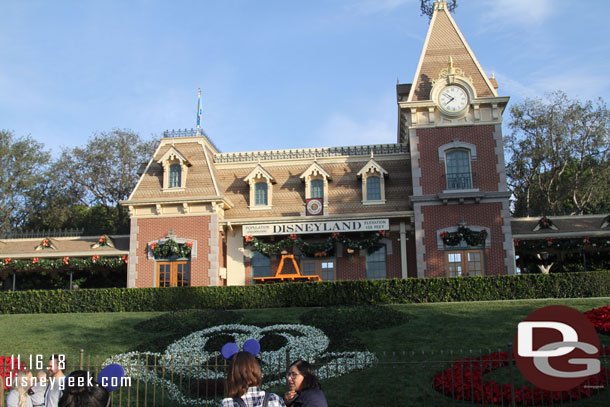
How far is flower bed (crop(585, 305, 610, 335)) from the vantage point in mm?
14738

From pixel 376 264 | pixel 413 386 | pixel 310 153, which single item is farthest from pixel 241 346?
pixel 310 153

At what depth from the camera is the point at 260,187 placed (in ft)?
92.5

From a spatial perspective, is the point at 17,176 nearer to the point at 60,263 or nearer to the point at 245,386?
the point at 60,263

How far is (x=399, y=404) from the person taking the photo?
11531 mm

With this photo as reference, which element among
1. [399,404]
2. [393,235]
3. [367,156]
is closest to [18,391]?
[399,404]

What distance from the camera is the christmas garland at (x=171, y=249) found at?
26078 millimetres

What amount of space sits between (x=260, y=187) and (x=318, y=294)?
8.82m

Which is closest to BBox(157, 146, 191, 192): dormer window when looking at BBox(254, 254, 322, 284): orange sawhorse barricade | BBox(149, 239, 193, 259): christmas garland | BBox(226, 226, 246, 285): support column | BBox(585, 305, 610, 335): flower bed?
BBox(149, 239, 193, 259): christmas garland

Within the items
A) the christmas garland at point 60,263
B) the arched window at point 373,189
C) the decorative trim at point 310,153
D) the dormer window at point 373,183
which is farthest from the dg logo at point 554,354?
the christmas garland at point 60,263

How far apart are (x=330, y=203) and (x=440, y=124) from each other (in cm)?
634

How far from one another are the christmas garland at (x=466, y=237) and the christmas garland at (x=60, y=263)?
15.2 m

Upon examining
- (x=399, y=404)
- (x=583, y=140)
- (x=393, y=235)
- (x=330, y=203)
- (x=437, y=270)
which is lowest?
(x=399, y=404)

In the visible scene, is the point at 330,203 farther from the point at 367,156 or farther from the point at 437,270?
the point at 437,270

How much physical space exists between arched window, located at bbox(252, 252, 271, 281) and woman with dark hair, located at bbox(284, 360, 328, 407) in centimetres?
2063
